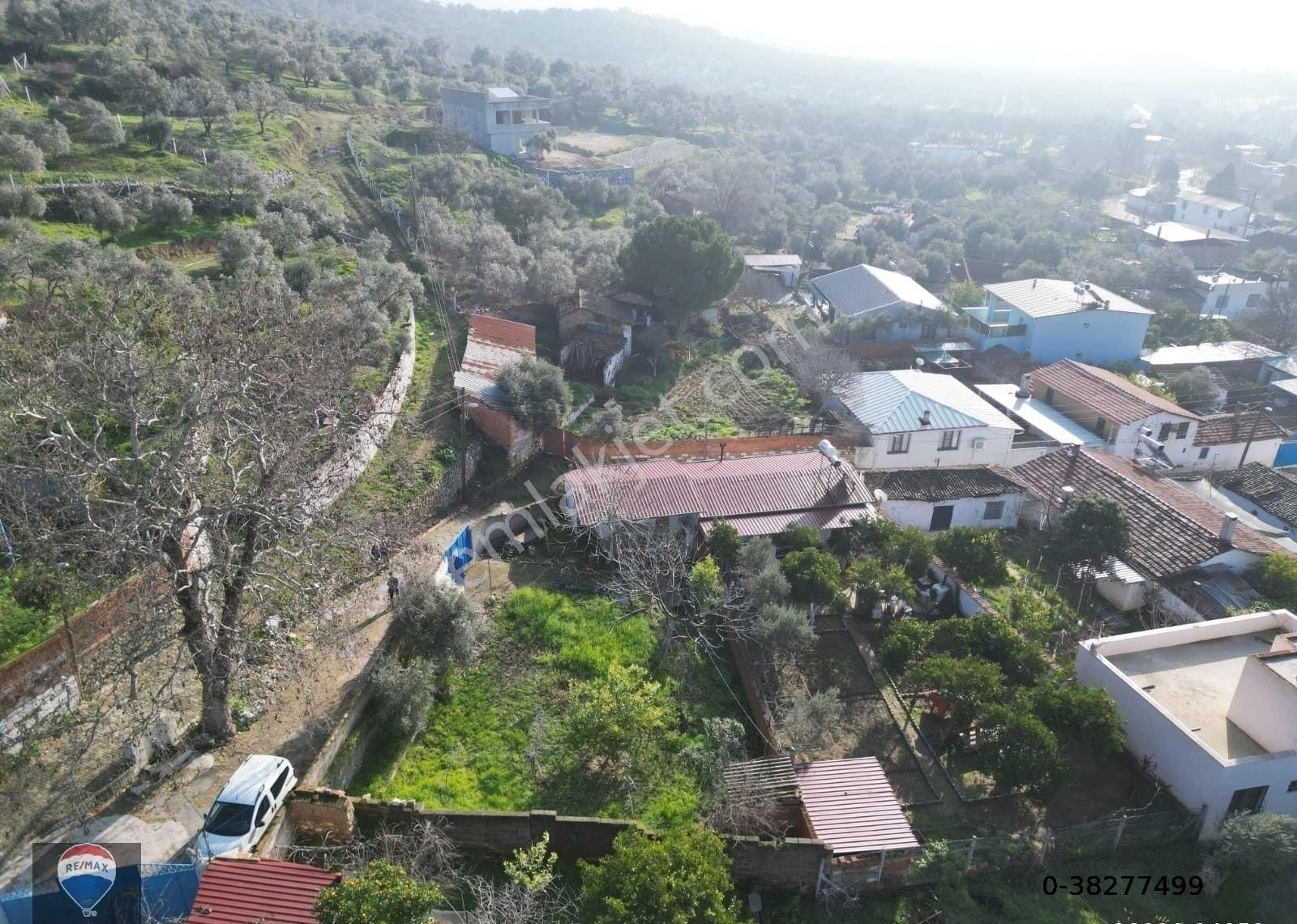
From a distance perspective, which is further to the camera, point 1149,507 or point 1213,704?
point 1149,507

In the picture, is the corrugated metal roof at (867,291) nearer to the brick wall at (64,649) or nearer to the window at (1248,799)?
the window at (1248,799)

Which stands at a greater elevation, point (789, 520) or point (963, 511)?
point (789, 520)

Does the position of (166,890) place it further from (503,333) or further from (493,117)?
(493,117)

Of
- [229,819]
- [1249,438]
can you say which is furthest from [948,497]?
[229,819]

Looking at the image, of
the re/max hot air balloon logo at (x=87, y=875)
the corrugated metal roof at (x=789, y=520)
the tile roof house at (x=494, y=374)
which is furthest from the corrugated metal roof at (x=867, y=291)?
the re/max hot air balloon logo at (x=87, y=875)

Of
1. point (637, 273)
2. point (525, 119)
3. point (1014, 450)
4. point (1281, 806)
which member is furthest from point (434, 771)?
point (525, 119)

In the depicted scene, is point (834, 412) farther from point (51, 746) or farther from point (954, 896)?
point (51, 746)

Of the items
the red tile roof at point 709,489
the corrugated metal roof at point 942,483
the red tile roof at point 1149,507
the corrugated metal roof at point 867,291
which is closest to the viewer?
the red tile roof at point 1149,507
